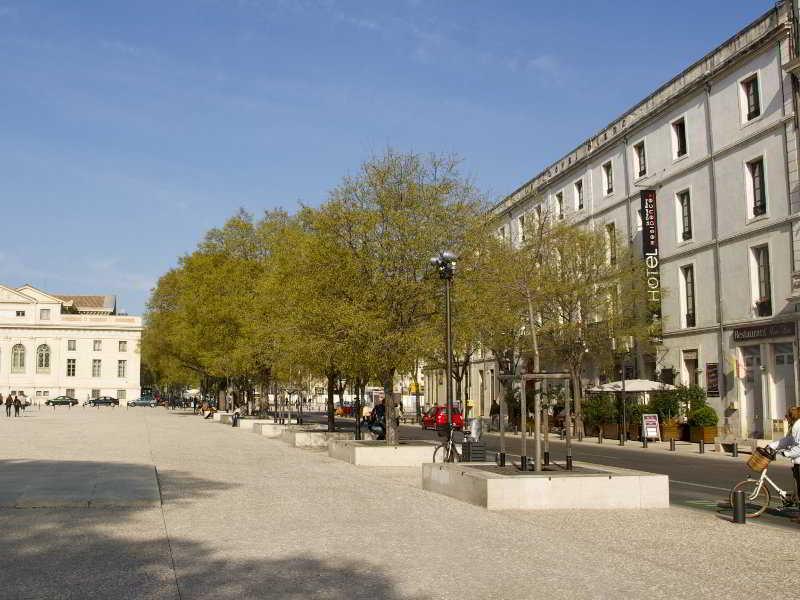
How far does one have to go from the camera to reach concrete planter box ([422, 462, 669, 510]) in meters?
13.2

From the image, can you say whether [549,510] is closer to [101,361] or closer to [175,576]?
[175,576]

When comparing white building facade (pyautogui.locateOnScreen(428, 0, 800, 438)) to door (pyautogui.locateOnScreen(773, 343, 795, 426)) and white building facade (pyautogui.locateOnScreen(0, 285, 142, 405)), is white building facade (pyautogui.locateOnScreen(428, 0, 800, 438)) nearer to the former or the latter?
door (pyautogui.locateOnScreen(773, 343, 795, 426))

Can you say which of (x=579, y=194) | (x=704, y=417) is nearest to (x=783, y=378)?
(x=704, y=417)

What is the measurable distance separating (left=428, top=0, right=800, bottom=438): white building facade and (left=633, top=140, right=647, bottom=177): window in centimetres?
6

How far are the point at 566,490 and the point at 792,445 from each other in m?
3.24

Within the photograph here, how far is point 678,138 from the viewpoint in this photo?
39562 millimetres

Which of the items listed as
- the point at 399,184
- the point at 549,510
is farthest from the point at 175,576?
the point at 399,184

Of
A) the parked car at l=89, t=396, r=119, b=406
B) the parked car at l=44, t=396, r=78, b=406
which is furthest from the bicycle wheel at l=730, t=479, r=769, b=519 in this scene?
the parked car at l=44, t=396, r=78, b=406

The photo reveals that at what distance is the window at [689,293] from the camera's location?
3827 centimetres

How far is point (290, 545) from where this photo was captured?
9883 mm

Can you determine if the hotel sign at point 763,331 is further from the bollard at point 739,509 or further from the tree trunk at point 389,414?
the bollard at point 739,509

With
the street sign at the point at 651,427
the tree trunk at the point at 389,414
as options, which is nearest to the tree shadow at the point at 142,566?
the tree trunk at the point at 389,414

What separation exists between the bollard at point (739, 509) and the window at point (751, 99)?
25369 mm

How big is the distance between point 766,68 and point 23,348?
119637mm
